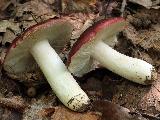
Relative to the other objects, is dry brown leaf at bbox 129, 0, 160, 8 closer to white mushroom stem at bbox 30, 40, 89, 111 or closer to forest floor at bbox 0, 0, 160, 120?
forest floor at bbox 0, 0, 160, 120

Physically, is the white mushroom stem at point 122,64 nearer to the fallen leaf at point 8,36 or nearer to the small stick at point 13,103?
the small stick at point 13,103

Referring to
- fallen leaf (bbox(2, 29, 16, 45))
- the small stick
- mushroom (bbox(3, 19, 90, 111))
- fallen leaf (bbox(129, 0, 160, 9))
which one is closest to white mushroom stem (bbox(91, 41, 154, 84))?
mushroom (bbox(3, 19, 90, 111))

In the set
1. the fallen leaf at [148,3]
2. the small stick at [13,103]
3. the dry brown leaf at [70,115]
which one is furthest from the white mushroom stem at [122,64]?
Answer: the fallen leaf at [148,3]

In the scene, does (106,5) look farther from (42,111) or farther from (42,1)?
(42,111)

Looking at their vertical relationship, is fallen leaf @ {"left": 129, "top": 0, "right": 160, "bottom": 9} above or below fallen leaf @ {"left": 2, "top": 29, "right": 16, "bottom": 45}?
above

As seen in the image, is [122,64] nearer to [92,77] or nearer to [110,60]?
[110,60]

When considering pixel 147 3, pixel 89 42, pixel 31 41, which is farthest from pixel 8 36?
pixel 147 3

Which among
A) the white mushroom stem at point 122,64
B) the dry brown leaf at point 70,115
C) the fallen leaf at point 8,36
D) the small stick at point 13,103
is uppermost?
the white mushroom stem at point 122,64
